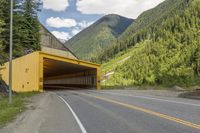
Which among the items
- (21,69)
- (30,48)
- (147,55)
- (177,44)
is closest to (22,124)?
(21,69)

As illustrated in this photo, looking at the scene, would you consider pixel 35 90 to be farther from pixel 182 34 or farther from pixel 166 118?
pixel 182 34

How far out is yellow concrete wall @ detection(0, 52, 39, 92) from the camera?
50094 millimetres

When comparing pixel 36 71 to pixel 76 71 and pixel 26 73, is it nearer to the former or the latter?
pixel 26 73

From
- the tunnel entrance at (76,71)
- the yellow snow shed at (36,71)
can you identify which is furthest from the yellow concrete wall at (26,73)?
the tunnel entrance at (76,71)

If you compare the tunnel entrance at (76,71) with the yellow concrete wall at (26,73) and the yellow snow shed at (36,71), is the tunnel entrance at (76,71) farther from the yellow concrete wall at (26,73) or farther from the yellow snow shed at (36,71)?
the yellow concrete wall at (26,73)

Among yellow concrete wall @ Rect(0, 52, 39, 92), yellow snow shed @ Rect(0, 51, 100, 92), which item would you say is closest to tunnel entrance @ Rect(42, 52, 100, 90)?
yellow snow shed @ Rect(0, 51, 100, 92)

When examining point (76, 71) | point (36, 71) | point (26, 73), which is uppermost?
point (76, 71)

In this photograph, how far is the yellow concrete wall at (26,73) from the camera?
1972 inches

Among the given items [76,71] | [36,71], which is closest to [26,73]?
A: [36,71]

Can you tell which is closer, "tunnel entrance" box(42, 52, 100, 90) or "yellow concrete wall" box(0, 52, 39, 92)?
"yellow concrete wall" box(0, 52, 39, 92)

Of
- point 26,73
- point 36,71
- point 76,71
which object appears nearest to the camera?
point 36,71

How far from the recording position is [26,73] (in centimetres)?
5278

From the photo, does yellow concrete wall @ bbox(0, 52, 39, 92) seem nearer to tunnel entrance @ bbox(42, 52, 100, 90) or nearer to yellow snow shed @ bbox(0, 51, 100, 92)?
yellow snow shed @ bbox(0, 51, 100, 92)

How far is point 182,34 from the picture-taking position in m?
186
